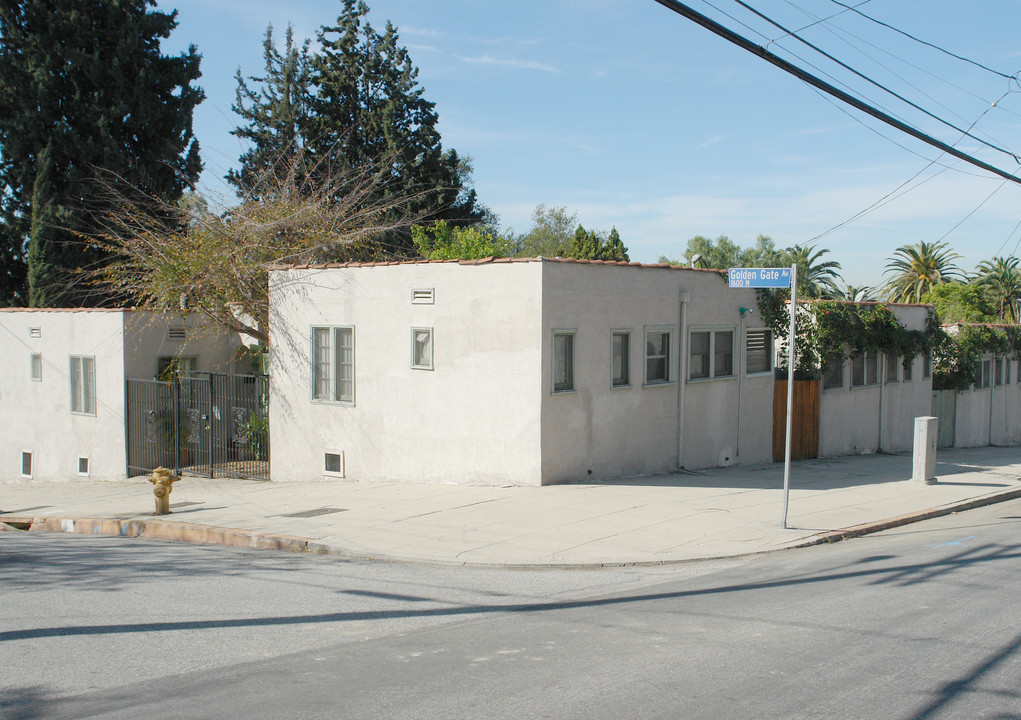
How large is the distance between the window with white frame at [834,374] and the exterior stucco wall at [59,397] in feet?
52.8

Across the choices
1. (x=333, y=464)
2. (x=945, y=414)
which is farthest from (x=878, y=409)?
(x=333, y=464)

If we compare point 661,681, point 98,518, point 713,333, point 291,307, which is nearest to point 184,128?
point 291,307

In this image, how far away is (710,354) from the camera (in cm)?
1567

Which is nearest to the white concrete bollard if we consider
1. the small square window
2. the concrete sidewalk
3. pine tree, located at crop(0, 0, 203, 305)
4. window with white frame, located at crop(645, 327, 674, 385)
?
the concrete sidewalk

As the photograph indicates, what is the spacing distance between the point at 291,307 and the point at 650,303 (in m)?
6.84

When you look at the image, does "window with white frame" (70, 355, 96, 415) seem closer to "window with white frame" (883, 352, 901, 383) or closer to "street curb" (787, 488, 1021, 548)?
"street curb" (787, 488, 1021, 548)

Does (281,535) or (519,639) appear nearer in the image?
(519,639)

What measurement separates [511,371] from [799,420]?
8.25 metres

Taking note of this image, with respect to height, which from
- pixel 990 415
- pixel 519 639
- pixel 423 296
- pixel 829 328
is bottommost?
pixel 990 415

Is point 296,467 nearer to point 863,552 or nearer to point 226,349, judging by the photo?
Answer: point 226,349

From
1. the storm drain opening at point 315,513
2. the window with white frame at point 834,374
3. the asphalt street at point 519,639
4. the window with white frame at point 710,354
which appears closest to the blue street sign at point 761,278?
the asphalt street at point 519,639

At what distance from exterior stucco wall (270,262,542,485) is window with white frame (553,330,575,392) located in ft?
1.50

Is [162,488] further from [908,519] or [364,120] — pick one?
[364,120]

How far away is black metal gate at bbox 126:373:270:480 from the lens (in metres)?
17.5
